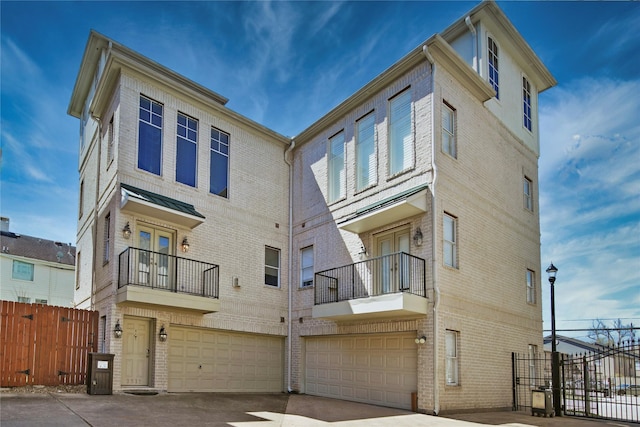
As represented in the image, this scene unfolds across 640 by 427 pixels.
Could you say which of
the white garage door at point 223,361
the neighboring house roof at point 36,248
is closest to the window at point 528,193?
the white garage door at point 223,361

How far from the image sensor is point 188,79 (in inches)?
730

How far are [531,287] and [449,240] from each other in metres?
5.37

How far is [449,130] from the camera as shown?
1439 cm

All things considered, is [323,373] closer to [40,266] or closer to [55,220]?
[55,220]

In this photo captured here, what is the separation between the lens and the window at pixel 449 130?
14172 millimetres

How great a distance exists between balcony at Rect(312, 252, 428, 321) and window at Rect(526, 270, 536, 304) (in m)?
5.78

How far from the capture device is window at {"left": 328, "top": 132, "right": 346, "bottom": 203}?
16781 mm

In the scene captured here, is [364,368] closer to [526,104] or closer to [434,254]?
[434,254]

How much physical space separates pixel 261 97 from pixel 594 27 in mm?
10650

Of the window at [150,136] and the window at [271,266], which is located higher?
the window at [150,136]

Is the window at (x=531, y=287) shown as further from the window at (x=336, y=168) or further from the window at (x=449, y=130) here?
the window at (x=336, y=168)

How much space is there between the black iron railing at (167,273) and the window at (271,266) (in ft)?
7.20

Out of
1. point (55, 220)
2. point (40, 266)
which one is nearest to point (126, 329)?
point (55, 220)

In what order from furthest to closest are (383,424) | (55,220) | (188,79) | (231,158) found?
(55,220) < (188,79) < (231,158) < (383,424)
